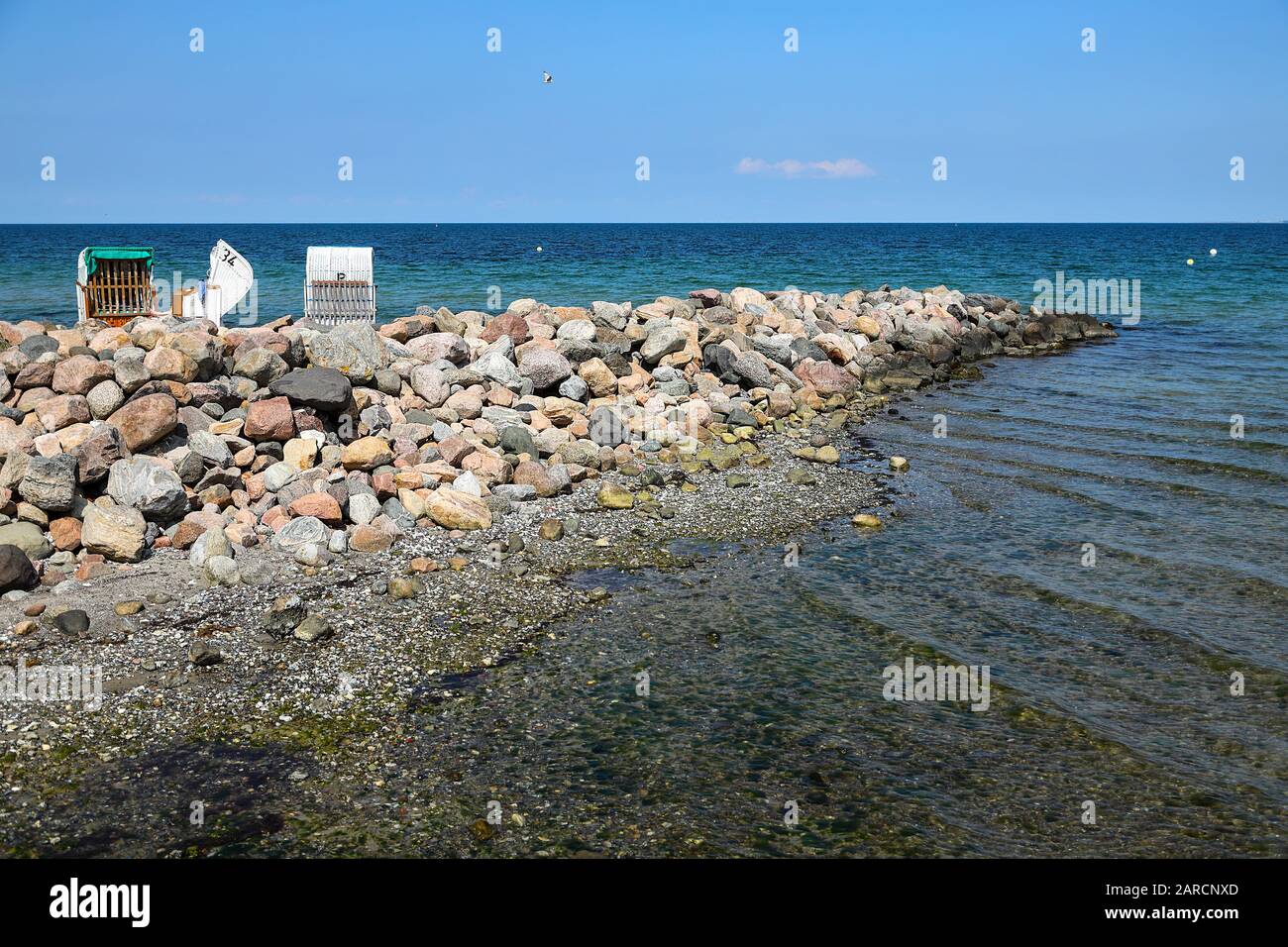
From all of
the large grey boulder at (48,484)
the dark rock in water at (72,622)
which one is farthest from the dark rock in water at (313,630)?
the large grey boulder at (48,484)

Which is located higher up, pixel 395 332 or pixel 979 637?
pixel 395 332

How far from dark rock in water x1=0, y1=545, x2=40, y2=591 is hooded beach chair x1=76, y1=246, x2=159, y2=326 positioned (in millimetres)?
12528

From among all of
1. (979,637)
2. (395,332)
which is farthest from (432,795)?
(395,332)

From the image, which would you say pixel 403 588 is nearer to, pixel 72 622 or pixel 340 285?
pixel 72 622

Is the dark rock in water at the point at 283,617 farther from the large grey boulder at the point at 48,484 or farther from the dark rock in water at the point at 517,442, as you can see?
the dark rock in water at the point at 517,442

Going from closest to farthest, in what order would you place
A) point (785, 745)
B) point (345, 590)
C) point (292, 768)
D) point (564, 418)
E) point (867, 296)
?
point (292, 768) → point (785, 745) → point (345, 590) → point (564, 418) → point (867, 296)

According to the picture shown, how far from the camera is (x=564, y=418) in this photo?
635 inches

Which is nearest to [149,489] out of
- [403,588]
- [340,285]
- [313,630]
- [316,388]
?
[316,388]

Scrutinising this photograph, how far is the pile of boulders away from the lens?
11.2 m

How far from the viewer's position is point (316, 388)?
13.8 m

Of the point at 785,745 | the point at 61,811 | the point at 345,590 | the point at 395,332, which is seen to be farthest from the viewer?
the point at 395,332

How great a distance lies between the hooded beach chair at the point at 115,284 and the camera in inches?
842

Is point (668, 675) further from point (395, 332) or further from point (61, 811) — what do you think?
point (395, 332)
